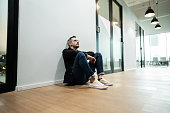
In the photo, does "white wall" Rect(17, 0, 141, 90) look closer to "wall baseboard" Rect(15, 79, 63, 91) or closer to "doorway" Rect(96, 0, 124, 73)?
"wall baseboard" Rect(15, 79, 63, 91)

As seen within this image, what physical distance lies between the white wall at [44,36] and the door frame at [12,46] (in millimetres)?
50

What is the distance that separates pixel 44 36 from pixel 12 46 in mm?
496

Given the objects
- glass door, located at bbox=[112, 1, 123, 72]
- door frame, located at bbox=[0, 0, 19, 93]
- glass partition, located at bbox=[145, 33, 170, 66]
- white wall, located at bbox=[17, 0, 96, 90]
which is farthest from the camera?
glass partition, located at bbox=[145, 33, 170, 66]

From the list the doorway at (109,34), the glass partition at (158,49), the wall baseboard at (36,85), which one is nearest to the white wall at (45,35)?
the wall baseboard at (36,85)

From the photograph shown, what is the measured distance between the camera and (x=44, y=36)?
1814 mm

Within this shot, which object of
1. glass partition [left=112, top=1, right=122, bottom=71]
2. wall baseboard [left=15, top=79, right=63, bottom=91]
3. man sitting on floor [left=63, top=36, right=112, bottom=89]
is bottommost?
wall baseboard [left=15, top=79, right=63, bottom=91]

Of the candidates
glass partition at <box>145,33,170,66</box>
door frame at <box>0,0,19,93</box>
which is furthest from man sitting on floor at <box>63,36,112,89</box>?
glass partition at <box>145,33,170,66</box>

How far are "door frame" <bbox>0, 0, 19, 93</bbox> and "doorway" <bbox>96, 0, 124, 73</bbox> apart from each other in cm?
208

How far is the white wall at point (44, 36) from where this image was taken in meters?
1.58

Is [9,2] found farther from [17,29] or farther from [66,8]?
[66,8]

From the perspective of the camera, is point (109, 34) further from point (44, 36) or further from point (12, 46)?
point (12, 46)

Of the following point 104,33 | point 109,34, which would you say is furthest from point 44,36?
point 109,34

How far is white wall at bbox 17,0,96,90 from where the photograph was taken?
5.17 ft

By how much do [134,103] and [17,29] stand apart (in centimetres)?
169
